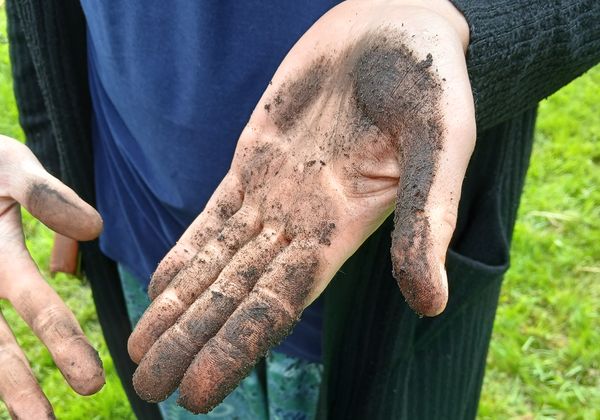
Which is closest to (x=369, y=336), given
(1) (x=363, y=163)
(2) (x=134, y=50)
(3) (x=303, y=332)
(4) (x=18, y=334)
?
(3) (x=303, y=332)

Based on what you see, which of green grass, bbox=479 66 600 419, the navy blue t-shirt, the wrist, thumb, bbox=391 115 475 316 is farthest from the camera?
green grass, bbox=479 66 600 419

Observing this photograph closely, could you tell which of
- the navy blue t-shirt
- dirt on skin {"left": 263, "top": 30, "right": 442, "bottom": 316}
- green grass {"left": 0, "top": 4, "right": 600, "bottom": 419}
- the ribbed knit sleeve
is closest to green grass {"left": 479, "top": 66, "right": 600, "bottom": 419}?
green grass {"left": 0, "top": 4, "right": 600, "bottom": 419}

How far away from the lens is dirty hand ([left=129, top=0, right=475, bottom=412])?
2.82 feet

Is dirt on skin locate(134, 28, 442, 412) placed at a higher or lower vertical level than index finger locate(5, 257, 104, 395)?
higher

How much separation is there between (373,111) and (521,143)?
0.42 metres

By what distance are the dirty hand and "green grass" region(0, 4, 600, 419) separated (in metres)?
1.46

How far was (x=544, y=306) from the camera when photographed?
2.61 meters

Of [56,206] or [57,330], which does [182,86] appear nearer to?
[56,206]

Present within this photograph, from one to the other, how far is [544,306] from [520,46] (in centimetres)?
176

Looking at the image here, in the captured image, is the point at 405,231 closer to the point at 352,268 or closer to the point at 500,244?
the point at 352,268

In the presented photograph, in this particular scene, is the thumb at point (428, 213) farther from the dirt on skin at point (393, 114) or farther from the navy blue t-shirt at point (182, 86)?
the navy blue t-shirt at point (182, 86)

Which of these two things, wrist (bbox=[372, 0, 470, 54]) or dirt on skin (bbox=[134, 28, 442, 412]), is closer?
dirt on skin (bbox=[134, 28, 442, 412])

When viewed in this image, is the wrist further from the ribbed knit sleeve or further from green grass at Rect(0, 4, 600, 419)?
green grass at Rect(0, 4, 600, 419)

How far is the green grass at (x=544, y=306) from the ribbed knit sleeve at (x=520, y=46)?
4.71ft
